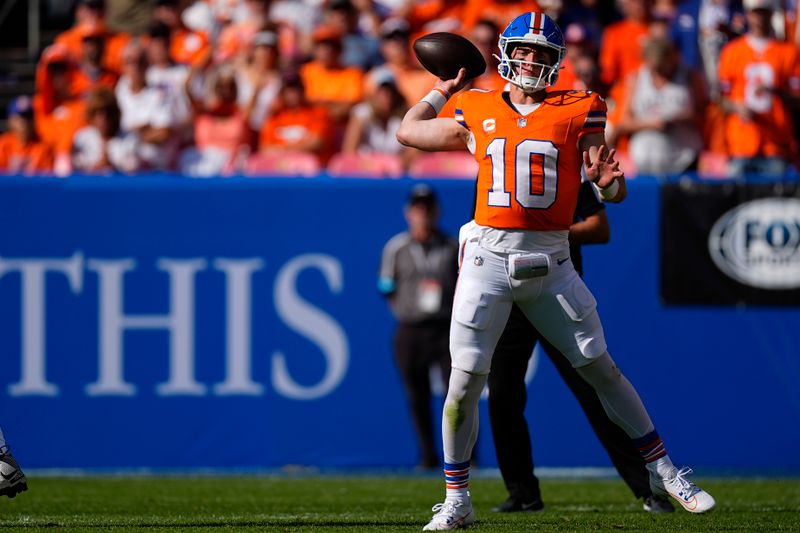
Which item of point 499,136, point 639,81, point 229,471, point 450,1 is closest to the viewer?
point 499,136

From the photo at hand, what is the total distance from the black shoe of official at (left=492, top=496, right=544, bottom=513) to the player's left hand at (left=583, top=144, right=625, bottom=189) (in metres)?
1.86

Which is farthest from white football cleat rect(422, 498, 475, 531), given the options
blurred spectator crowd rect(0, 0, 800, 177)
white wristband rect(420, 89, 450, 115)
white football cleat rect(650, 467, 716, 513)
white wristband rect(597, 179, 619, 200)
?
blurred spectator crowd rect(0, 0, 800, 177)

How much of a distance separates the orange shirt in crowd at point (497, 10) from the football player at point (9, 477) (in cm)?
675

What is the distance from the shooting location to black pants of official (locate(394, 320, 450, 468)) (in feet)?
30.9

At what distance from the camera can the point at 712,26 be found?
11148mm

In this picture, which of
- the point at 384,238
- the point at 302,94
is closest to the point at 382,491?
the point at 384,238

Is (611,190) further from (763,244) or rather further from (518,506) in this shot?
(763,244)

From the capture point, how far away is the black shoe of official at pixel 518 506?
6.75 metres

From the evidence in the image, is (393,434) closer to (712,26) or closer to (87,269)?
(87,269)

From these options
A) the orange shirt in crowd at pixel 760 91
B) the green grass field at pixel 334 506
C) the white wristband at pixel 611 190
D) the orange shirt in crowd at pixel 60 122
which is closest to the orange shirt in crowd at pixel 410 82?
the orange shirt in crowd at pixel 760 91

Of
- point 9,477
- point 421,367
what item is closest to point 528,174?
point 9,477

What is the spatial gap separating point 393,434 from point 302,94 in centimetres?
305

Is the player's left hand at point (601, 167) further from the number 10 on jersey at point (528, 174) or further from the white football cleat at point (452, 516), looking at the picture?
the white football cleat at point (452, 516)

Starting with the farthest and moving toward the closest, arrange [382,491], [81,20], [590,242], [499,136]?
1. [81,20]
2. [382,491]
3. [590,242]
4. [499,136]
